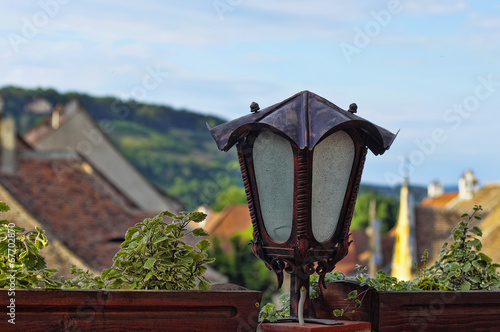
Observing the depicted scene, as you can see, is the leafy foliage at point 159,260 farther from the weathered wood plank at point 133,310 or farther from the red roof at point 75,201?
the red roof at point 75,201

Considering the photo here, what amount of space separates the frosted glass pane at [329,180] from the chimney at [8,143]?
27576 mm

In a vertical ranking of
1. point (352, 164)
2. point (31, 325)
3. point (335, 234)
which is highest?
point (352, 164)

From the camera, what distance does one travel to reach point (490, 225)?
95.1ft

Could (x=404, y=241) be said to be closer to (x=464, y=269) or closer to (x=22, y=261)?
(x=464, y=269)

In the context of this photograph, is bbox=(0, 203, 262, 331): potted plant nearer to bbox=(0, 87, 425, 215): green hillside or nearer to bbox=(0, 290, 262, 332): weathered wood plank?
bbox=(0, 290, 262, 332): weathered wood plank

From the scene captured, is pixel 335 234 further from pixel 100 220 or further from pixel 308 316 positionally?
pixel 100 220

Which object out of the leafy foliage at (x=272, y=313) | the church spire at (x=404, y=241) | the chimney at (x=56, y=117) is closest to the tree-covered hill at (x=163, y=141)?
the chimney at (x=56, y=117)

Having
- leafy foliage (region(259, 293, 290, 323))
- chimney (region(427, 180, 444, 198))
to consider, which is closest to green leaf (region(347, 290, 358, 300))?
leafy foliage (region(259, 293, 290, 323))

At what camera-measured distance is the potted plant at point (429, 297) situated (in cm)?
407

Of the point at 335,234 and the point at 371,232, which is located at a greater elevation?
the point at 371,232

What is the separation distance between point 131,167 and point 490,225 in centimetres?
1566

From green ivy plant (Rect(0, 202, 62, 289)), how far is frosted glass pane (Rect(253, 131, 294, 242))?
3.30ft

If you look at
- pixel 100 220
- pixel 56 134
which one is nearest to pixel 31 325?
pixel 100 220

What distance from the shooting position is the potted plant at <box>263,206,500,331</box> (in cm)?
407
